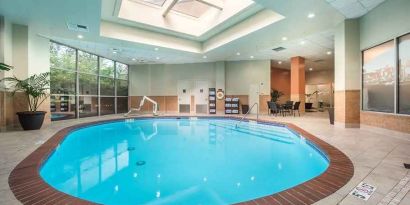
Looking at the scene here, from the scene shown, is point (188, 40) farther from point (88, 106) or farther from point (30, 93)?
point (30, 93)

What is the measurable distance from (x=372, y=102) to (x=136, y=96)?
37.7 feet

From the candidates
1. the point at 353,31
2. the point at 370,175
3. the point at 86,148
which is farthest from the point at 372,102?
the point at 86,148

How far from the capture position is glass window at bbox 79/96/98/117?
9258 millimetres

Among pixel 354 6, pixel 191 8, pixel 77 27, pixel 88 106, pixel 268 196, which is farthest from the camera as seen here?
pixel 88 106

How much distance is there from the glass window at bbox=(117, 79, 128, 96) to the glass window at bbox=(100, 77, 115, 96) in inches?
18.3

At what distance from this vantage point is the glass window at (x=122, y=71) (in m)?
11.8

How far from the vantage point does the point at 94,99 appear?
1001cm

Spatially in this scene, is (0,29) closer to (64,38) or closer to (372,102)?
(64,38)

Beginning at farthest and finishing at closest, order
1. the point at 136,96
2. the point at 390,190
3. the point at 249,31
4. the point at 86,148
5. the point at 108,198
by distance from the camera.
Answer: the point at 136,96 < the point at 249,31 < the point at 86,148 < the point at 108,198 < the point at 390,190

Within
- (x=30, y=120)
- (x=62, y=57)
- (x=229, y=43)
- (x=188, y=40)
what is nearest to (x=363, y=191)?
(x=229, y=43)

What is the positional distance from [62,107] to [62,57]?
210 centimetres

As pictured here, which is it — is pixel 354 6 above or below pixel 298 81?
above

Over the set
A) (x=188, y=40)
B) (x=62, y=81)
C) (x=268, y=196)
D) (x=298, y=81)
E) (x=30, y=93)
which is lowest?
(x=268, y=196)

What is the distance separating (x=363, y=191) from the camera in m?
1.93
